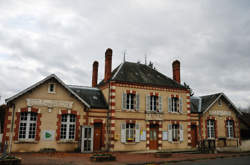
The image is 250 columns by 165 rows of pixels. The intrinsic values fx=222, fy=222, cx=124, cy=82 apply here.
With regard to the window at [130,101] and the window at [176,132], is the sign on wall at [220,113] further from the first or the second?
the window at [130,101]

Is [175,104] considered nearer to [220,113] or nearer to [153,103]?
[153,103]

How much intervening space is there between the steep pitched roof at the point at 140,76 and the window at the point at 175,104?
1145 millimetres

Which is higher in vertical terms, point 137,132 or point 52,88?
point 52,88

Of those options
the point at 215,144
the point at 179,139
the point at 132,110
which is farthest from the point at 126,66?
the point at 215,144

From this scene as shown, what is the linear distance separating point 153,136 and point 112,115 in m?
4.15

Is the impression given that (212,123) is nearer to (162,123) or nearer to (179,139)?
(179,139)

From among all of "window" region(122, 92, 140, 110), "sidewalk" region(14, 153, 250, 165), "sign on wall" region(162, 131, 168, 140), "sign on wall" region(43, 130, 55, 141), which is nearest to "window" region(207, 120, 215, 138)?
"sign on wall" region(162, 131, 168, 140)

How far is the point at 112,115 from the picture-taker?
1712 centimetres

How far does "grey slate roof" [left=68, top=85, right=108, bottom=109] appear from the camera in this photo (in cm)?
1744

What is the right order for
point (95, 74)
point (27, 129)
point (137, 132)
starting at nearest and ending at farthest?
point (27, 129) < point (137, 132) < point (95, 74)

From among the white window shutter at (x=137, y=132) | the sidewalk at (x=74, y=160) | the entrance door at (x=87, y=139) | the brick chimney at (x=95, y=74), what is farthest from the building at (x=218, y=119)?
the entrance door at (x=87, y=139)

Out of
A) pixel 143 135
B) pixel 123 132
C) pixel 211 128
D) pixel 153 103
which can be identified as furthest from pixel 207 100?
pixel 123 132

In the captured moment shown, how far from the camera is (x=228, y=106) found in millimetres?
22359

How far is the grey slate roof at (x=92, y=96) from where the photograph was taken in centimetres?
1744
